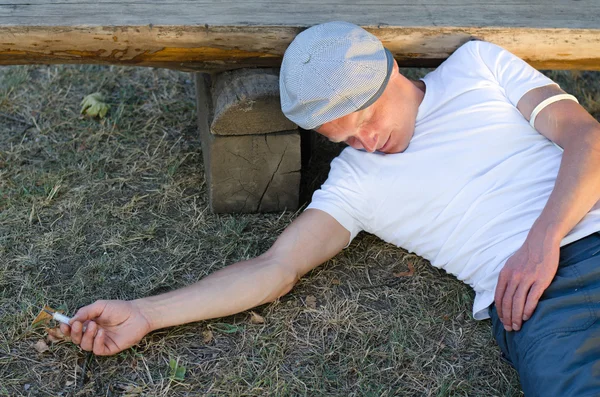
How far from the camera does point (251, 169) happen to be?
10.1 feet

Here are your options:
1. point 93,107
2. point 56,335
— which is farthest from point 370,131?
point 93,107

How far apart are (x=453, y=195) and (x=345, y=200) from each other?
393mm

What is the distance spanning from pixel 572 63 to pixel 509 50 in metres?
0.32

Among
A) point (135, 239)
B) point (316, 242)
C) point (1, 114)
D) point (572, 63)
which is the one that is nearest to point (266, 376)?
point (316, 242)

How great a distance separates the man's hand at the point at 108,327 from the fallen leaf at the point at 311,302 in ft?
2.03

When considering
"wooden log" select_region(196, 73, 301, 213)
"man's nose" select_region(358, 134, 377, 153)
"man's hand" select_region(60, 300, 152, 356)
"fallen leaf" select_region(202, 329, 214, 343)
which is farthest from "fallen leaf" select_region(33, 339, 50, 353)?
"man's nose" select_region(358, 134, 377, 153)

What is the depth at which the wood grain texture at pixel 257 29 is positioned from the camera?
2725 millimetres

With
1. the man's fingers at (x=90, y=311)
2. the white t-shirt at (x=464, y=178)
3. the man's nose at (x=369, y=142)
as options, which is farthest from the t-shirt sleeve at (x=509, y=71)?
the man's fingers at (x=90, y=311)

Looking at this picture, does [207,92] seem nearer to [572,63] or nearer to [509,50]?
[509,50]

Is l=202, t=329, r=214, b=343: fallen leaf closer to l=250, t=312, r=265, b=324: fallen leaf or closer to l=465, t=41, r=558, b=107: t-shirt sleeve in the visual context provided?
l=250, t=312, r=265, b=324: fallen leaf

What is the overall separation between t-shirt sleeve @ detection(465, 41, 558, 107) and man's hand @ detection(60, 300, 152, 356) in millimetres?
A: 1536

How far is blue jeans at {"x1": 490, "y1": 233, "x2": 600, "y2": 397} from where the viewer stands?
209 cm

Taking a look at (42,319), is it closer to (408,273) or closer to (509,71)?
(408,273)

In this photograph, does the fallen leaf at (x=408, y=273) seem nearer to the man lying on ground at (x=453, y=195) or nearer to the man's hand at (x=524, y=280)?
the man lying on ground at (x=453, y=195)
